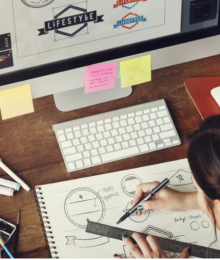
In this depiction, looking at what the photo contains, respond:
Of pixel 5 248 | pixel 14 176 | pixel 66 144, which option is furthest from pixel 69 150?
pixel 5 248

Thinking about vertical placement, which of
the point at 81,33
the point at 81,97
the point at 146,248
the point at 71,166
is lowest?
the point at 146,248

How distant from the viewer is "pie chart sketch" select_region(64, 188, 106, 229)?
2.39ft

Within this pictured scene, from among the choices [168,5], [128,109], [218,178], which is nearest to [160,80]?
[128,109]

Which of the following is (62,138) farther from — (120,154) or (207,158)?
(207,158)

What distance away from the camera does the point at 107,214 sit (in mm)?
733

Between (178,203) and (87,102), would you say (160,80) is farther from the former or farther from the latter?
(178,203)

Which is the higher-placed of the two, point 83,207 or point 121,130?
point 121,130

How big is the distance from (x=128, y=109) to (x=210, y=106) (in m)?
0.18

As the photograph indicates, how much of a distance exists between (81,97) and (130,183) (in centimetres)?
23

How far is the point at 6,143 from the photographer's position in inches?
32.1

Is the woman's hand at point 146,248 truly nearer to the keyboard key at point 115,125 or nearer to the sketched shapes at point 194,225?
the sketched shapes at point 194,225

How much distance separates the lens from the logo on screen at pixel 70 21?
640mm

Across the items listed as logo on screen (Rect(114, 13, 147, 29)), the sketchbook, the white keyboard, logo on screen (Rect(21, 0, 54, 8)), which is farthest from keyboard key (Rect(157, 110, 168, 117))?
logo on screen (Rect(21, 0, 54, 8))

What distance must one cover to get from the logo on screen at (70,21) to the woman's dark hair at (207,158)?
25 centimetres
